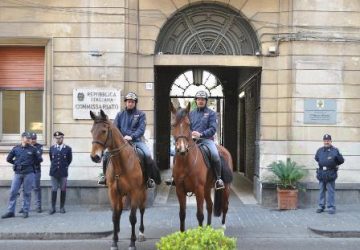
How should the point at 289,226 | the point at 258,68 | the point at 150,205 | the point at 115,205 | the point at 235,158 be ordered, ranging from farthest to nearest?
the point at 235,158, the point at 258,68, the point at 150,205, the point at 289,226, the point at 115,205

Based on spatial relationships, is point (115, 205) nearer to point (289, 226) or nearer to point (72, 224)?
point (72, 224)

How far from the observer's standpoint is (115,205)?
30.2 ft

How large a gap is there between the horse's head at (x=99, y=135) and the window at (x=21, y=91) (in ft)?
21.0

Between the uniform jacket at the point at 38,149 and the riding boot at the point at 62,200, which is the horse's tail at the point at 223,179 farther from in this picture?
the uniform jacket at the point at 38,149

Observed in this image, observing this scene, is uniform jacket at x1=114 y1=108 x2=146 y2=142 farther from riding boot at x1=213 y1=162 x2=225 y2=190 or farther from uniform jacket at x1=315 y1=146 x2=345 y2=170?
uniform jacket at x1=315 y1=146 x2=345 y2=170

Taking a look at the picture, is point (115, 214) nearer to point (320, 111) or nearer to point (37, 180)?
point (37, 180)

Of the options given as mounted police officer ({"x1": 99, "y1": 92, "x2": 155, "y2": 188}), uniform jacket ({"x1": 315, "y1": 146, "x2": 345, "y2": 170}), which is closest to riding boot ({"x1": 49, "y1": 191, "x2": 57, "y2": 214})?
mounted police officer ({"x1": 99, "y1": 92, "x2": 155, "y2": 188})

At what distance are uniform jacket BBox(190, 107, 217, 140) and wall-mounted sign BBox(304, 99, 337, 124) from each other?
15.8 ft

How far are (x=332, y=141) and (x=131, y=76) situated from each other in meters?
5.56

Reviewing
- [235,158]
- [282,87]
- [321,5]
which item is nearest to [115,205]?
[282,87]

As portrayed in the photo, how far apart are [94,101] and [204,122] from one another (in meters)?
4.75

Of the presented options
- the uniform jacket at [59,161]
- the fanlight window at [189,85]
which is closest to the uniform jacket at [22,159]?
the uniform jacket at [59,161]

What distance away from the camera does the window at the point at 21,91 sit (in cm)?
1455

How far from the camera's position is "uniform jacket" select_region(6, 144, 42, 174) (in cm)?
1273
